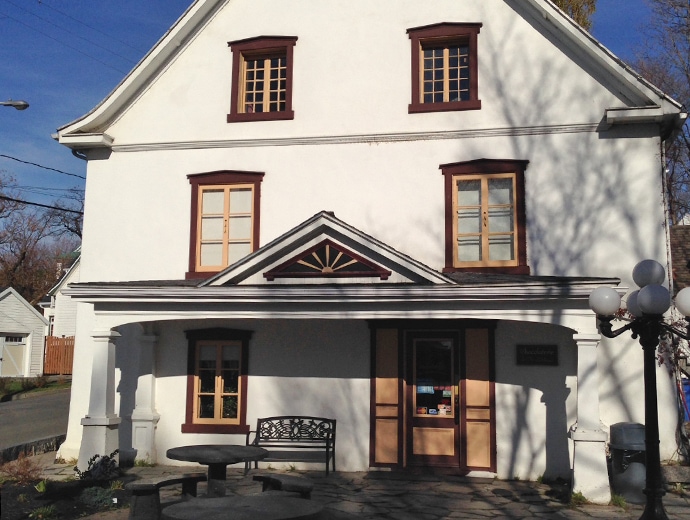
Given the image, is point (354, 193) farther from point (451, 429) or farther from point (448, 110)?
point (451, 429)

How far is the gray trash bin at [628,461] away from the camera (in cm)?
1043

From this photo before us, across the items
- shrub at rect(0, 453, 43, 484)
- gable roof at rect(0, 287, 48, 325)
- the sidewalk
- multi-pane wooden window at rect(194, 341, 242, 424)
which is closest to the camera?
the sidewalk

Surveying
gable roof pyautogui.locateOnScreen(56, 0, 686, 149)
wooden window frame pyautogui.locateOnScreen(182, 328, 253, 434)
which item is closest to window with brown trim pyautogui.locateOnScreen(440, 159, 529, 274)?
gable roof pyautogui.locateOnScreen(56, 0, 686, 149)

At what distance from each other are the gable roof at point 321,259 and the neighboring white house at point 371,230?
33 millimetres

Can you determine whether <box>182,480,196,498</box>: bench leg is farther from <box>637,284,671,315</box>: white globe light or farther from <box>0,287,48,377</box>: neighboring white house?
<box>0,287,48,377</box>: neighboring white house

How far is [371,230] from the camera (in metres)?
13.2

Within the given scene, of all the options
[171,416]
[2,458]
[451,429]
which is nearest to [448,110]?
[451,429]

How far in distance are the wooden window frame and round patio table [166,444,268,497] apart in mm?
3346

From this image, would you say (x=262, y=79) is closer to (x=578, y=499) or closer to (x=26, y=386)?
(x=578, y=499)

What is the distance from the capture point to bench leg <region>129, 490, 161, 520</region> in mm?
7969

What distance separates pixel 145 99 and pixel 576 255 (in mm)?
8503

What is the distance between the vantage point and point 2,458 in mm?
13422

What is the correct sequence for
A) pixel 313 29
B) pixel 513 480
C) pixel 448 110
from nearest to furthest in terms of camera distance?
pixel 513 480
pixel 448 110
pixel 313 29

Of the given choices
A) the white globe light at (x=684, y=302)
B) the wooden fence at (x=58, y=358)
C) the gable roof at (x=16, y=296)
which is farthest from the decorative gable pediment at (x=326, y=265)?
the gable roof at (x=16, y=296)
